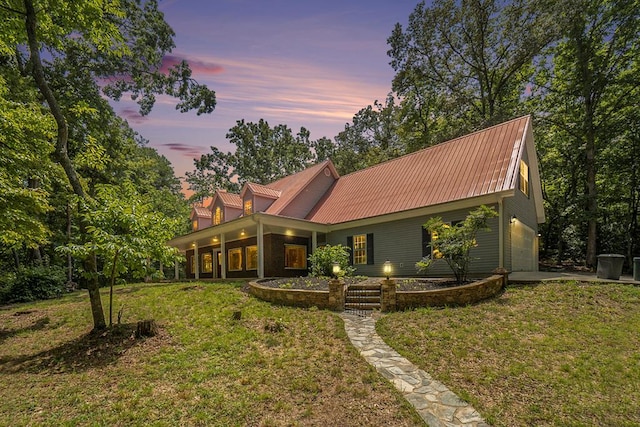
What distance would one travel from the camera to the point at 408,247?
13180 mm

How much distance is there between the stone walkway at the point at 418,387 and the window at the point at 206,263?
18.5m

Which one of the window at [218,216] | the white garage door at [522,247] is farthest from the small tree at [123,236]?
the window at [218,216]

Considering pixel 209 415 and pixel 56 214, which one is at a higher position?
pixel 56 214

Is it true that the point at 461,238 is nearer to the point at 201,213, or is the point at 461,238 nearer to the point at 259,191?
Answer: the point at 259,191

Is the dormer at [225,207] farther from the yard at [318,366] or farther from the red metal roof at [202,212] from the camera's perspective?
the yard at [318,366]

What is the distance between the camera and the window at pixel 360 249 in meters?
14.9

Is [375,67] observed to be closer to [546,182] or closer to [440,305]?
[440,305]

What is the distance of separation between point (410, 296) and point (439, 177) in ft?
24.0

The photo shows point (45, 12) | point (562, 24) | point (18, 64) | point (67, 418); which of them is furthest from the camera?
point (562, 24)

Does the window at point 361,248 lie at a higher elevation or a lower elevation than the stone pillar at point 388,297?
higher

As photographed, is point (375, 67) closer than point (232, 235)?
Yes

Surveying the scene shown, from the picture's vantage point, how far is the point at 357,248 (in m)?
15.3

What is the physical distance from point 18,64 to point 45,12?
11.4m

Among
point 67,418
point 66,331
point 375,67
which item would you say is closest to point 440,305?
point 375,67
